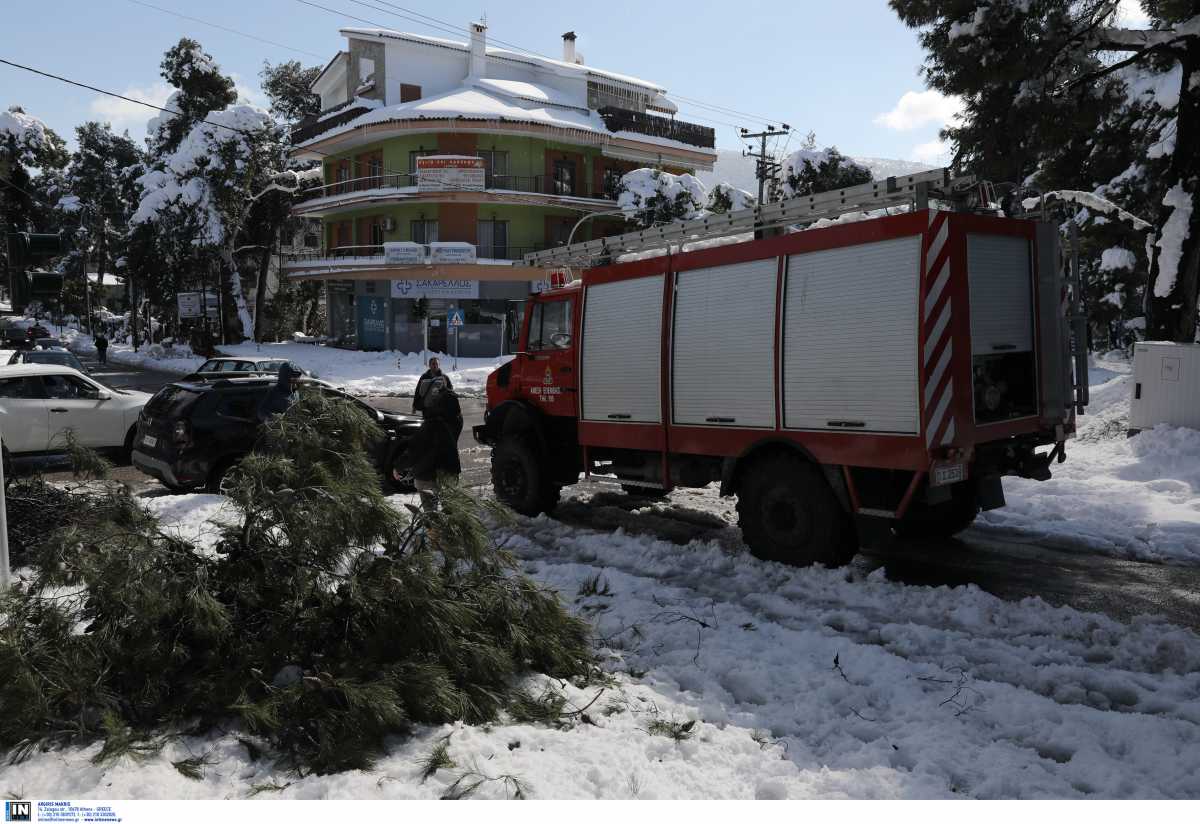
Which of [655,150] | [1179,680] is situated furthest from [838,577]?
[655,150]

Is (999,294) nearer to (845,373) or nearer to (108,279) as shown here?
(845,373)

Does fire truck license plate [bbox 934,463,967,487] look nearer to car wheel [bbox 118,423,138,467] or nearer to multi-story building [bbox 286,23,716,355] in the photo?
car wheel [bbox 118,423,138,467]

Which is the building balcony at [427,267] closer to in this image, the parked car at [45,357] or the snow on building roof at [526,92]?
the snow on building roof at [526,92]

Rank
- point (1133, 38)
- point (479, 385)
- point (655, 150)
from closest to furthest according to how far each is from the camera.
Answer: point (1133, 38), point (479, 385), point (655, 150)

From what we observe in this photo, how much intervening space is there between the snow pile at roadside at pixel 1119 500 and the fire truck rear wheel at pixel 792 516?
2567mm

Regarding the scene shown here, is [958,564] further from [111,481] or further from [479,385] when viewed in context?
[479,385]

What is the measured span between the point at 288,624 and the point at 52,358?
2147 centimetres

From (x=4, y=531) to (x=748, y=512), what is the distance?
5.69m

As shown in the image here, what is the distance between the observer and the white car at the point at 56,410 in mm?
12703

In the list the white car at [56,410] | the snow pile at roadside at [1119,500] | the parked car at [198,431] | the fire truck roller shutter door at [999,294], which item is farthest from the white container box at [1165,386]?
the white car at [56,410]

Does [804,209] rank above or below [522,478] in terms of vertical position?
above

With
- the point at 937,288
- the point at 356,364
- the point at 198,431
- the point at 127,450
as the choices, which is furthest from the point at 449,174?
the point at 937,288

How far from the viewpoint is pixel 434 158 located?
4091 centimetres

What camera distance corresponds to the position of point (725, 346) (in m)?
8.41
